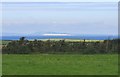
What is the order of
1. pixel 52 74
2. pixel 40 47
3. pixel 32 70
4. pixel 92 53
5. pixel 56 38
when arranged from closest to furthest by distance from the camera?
pixel 52 74, pixel 32 70, pixel 92 53, pixel 40 47, pixel 56 38

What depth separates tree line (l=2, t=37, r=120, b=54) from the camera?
19.1 meters

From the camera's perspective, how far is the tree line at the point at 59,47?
1912 cm

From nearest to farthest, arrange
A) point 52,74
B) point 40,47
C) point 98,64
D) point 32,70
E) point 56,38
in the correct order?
point 52,74 → point 32,70 → point 98,64 → point 40,47 → point 56,38

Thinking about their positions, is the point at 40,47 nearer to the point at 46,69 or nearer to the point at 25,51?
the point at 25,51

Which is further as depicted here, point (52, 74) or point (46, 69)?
point (46, 69)

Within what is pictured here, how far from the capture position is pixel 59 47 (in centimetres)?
1998

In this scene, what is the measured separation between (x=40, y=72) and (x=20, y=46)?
869 cm

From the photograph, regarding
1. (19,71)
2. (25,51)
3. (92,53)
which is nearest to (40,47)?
(25,51)

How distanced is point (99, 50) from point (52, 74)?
964 cm

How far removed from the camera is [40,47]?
20453 mm

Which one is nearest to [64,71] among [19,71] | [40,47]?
[19,71]

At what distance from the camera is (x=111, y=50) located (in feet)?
63.2

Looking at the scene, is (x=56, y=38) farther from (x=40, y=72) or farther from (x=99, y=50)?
(x=40, y=72)

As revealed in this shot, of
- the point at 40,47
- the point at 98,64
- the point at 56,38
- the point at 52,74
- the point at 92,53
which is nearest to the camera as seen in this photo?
the point at 52,74
